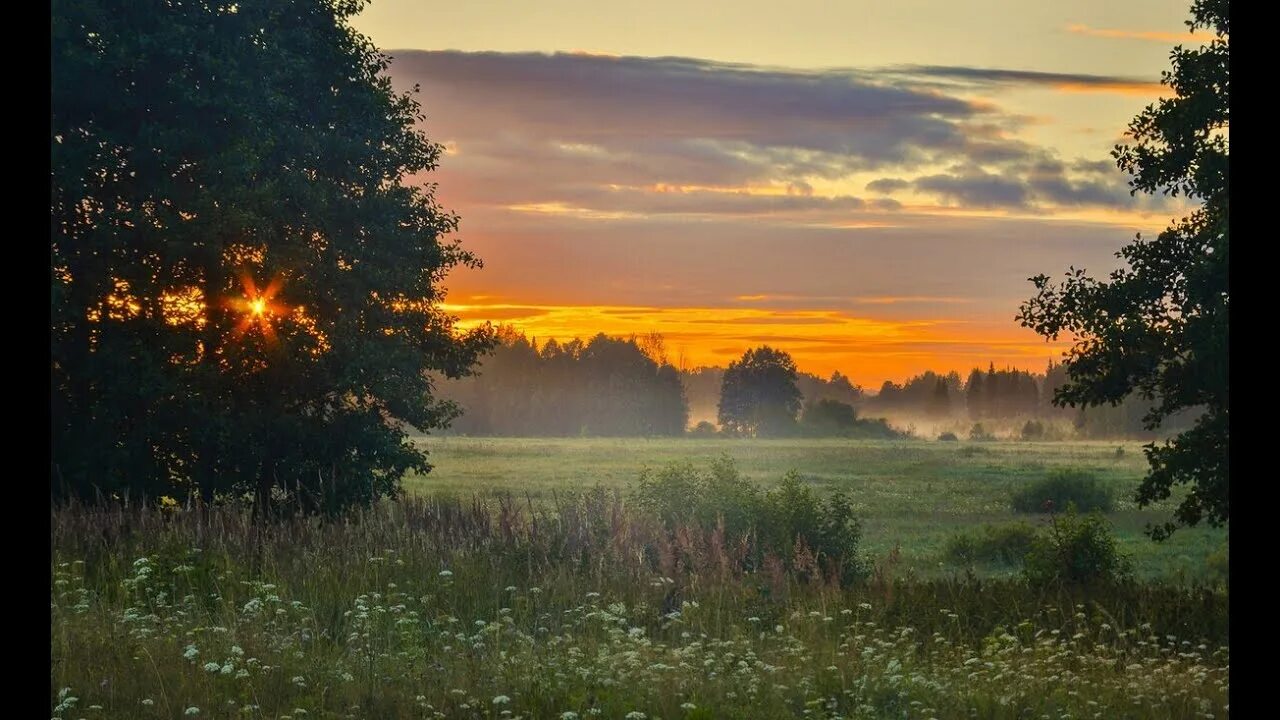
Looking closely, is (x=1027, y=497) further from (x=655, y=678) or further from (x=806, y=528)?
(x=655, y=678)

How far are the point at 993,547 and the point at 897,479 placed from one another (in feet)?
92.4

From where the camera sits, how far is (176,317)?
21.5 meters

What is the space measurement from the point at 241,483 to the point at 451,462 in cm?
5160

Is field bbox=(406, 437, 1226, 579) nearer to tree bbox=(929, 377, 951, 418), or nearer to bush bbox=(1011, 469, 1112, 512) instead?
bush bbox=(1011, 469, 1112, 512)

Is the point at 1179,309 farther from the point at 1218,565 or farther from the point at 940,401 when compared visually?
the point at 940,401

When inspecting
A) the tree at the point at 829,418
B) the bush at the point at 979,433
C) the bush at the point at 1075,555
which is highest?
the bush at the point at 1075,555

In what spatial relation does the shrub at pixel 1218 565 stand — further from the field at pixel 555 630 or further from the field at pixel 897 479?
the field at pixel 555 630

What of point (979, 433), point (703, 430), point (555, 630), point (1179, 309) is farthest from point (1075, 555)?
point (979, 433)

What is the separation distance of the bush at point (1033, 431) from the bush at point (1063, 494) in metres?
95.7

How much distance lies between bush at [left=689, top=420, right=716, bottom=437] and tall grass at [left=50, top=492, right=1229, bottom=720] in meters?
122

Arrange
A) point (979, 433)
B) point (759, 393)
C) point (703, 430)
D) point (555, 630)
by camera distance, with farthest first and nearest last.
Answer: point (703, 430) → point (979, 433) → point (759, 393) → point (555, 630)

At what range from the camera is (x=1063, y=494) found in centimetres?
4416

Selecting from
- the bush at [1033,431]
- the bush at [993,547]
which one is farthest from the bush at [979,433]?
the bush at [993,547]

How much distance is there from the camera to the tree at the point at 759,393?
13400 cm
